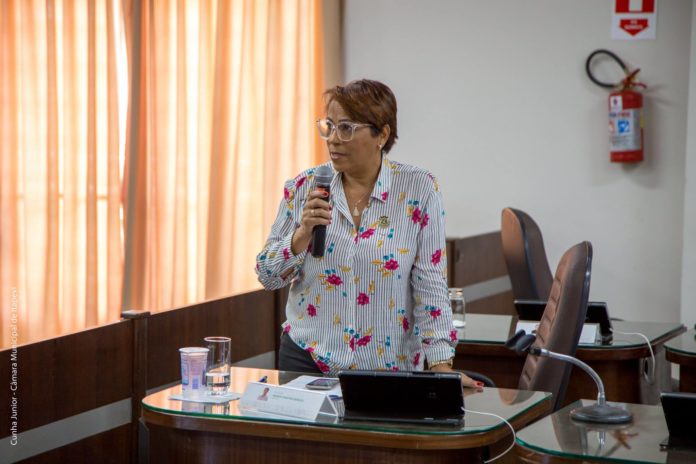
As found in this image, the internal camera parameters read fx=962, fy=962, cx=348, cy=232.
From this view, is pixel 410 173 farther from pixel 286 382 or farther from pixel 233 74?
pixel 233 74

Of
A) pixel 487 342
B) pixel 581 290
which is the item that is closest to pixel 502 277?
pixel 487 342

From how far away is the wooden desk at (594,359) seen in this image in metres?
3.37

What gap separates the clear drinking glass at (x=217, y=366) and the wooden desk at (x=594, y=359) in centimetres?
132

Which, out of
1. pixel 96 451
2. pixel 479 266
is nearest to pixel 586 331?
pixel 96 451

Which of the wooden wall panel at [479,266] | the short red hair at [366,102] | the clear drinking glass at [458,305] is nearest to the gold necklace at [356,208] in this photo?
the short red hair at [366,102]

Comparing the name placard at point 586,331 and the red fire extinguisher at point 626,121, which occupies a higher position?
the red fire extinguisher at point 626,121

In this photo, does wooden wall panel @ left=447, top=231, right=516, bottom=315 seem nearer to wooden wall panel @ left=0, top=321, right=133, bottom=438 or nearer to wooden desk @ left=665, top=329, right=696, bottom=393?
wooden desk @ left=665, top=329, right=696, bottom=393

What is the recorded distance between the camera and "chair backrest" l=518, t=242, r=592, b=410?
8.43 ft

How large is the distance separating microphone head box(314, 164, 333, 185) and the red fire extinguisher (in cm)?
325

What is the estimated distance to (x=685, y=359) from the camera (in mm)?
3203

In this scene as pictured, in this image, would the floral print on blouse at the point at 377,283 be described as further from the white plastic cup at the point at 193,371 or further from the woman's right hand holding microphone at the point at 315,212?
the white plastic cup at the point at 193,371

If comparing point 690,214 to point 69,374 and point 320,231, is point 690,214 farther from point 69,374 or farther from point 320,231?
point 69,374

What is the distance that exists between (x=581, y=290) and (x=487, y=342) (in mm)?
907

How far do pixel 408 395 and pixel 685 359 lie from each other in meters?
1.46
